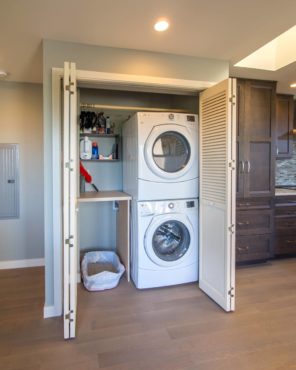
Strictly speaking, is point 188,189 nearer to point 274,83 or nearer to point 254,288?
point 254,288

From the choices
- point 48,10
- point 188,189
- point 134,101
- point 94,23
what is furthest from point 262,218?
point 48,10

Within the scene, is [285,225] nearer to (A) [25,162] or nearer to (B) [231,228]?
(B) [231,228]

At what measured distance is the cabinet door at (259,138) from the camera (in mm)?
3318

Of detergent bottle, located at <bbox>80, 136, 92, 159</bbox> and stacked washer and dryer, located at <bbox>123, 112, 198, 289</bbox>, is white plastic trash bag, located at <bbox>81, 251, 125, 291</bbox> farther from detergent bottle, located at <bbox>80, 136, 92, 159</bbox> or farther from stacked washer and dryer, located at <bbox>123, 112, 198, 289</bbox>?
detergent bottle, located at <bbox>80, 136, 92, 159</bbox>

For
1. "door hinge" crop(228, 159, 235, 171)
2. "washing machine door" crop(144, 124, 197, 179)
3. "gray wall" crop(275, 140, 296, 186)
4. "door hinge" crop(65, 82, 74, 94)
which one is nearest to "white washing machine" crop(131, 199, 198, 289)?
"washing machine door" crop(144, 124, 197, 179)

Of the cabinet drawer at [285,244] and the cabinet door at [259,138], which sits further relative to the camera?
the cabinet drawer at [285,244]

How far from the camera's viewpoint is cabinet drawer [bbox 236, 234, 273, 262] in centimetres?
337

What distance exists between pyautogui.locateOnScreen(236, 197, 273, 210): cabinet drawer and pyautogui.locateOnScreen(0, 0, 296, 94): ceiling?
1.69 meters

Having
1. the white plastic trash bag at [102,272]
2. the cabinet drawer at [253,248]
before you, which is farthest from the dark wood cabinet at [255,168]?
the white plastic trash bag at [102,272]

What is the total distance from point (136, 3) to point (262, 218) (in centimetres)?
283

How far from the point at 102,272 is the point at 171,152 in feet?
4.89

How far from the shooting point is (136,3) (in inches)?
68.4

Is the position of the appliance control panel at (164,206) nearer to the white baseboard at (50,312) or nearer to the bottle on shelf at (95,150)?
the bottle on shelf at (95,150)

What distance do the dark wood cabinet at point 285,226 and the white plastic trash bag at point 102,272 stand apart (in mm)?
2179
